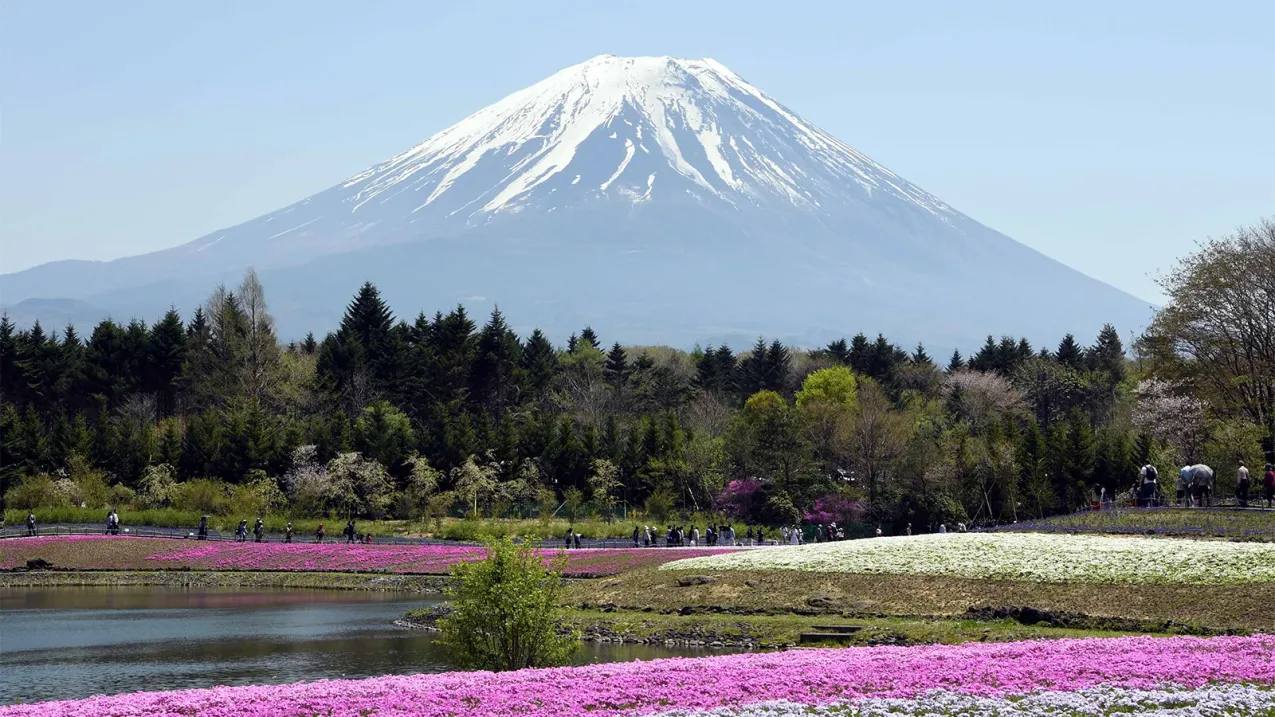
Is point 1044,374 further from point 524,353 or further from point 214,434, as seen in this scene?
point 214,434

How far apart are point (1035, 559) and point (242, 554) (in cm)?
4183

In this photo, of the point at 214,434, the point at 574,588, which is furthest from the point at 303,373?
the point at 574,588

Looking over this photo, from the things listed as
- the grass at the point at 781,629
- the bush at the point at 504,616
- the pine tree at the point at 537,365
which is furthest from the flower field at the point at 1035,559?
the pine tree at the point at 537,365

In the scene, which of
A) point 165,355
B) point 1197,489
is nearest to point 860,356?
point 165,355

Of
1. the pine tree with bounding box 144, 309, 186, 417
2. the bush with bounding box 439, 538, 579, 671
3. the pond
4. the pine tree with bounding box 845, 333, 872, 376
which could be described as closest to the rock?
the pond

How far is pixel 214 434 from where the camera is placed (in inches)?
3903

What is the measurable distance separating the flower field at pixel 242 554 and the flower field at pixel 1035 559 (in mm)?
11606

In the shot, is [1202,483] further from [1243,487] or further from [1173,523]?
[1173,523]

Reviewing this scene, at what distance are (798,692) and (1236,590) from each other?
22.1m

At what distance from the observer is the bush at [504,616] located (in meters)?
33.4

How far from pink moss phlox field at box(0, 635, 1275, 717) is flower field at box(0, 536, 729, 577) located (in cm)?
3685

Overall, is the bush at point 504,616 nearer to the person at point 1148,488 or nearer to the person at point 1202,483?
the person at point 1202,483

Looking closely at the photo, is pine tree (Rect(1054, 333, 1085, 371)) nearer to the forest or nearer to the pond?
the forest

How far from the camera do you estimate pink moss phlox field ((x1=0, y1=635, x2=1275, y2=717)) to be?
25984 mm
